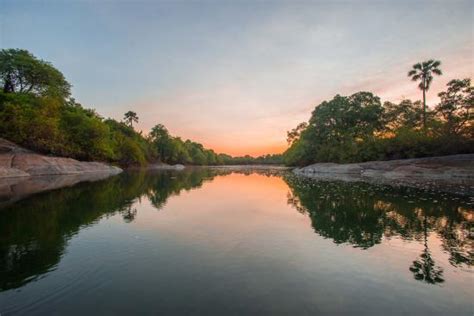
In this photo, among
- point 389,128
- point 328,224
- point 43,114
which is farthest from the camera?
point 389,128

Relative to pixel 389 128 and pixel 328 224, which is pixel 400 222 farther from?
pixel 389 128

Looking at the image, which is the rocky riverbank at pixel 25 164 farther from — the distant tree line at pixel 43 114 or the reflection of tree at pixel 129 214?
the reflection of tree at pixel 129 214

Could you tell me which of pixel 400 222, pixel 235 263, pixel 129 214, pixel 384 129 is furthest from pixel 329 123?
pixel 235 263

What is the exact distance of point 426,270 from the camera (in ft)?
21.0

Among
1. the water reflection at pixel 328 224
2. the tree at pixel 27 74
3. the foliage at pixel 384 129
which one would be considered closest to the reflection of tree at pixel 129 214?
the water reflection at pixel 328 224

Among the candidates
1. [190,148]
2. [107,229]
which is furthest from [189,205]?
[190,148]

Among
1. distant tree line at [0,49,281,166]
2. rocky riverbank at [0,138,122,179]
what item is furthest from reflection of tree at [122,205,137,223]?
distant tree line at [0,49,281,166]

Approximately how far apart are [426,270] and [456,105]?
46422mm

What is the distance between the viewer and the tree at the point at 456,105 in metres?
37.6

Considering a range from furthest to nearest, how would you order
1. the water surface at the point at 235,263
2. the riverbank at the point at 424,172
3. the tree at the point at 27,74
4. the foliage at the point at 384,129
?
the tree at the point at 27,74 → the foliage at the point at 384,129 → the riverbank at the point at 424,172 → the water surface at the point at 235,263

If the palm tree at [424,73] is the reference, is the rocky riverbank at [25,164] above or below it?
below

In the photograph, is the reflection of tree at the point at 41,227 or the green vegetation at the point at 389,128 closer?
the reflection of tree at the point at 41,227

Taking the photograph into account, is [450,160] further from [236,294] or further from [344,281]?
[236,294]

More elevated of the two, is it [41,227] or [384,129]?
[384,129]
